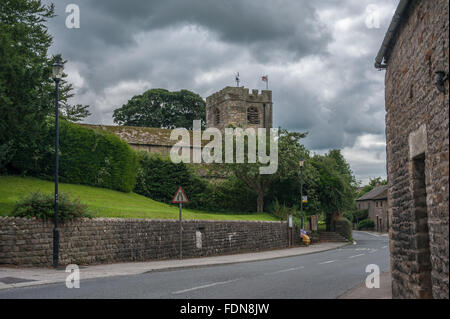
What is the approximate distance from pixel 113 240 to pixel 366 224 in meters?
70.3

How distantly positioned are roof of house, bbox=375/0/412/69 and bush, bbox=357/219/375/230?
249 feet

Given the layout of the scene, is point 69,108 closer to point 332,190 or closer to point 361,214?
point 332,190

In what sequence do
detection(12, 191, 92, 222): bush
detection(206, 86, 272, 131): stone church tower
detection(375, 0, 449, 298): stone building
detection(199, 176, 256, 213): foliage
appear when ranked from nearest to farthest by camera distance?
detection(375, 0, 449, 298): stone building, detection(12, 191, 92, 222): bush, detection(199, 176, 256, 213): foliage, detection(206, 86, 272, 131): stone church tower

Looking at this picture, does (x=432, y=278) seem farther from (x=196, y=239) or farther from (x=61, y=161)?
(x=61, y=161)

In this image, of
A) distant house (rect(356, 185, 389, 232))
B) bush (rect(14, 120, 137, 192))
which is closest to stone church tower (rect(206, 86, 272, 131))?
distant house (rect(356, 185, 389, 232))

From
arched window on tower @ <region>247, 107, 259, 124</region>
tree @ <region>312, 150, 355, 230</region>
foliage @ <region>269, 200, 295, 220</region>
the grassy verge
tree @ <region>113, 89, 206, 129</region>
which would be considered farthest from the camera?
tree @ <region>113, 89, 206, 129</region>

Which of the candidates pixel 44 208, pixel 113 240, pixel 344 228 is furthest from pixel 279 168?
pixel 44 208

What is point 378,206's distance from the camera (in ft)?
261

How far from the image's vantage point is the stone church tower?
5978 cm

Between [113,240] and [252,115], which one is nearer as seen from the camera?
[113,240]

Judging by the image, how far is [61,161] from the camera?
27844mm

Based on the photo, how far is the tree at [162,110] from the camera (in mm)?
66875

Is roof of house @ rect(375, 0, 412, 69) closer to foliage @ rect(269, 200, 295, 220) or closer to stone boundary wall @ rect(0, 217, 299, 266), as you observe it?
stone boundary wall @ rect(0, 217, 299, 266)

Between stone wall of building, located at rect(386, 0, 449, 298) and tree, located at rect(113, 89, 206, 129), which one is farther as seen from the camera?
tree, located at rect(113, 89, 206, 129)
